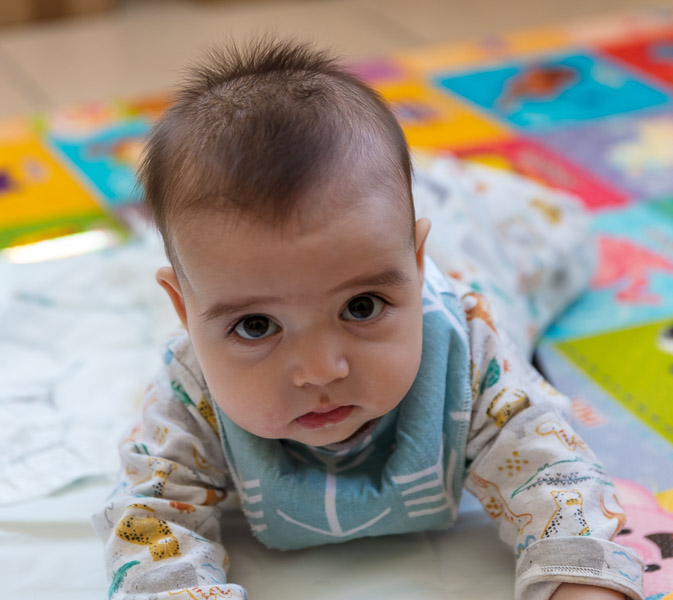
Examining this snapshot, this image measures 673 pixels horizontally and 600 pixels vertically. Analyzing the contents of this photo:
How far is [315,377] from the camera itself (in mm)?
642

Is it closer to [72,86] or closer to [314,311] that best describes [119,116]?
[72,86]

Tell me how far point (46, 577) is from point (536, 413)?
0.41 m

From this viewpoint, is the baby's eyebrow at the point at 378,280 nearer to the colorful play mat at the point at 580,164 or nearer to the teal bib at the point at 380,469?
the teal bib at the point at 380,469

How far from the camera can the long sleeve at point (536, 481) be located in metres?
0.67

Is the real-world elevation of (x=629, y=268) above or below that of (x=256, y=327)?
below

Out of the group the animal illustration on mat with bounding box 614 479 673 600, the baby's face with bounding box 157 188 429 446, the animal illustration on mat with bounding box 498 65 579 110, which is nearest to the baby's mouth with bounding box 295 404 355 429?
the baby's face with bounding box 157 188 429 446

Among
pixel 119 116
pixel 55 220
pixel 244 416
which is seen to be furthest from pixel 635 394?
pixel 119 116

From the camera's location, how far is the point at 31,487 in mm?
890

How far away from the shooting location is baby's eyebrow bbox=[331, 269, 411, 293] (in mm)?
643

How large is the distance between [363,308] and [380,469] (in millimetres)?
169

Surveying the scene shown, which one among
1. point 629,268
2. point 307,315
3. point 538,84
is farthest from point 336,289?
point 538,84

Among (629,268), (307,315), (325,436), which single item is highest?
(307,315)

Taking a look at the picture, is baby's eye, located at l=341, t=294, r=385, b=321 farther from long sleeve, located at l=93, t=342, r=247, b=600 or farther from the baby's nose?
long sleeve, located at l=93, t=342, r=247, b=600

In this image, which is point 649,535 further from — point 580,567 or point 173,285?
point 173,285
